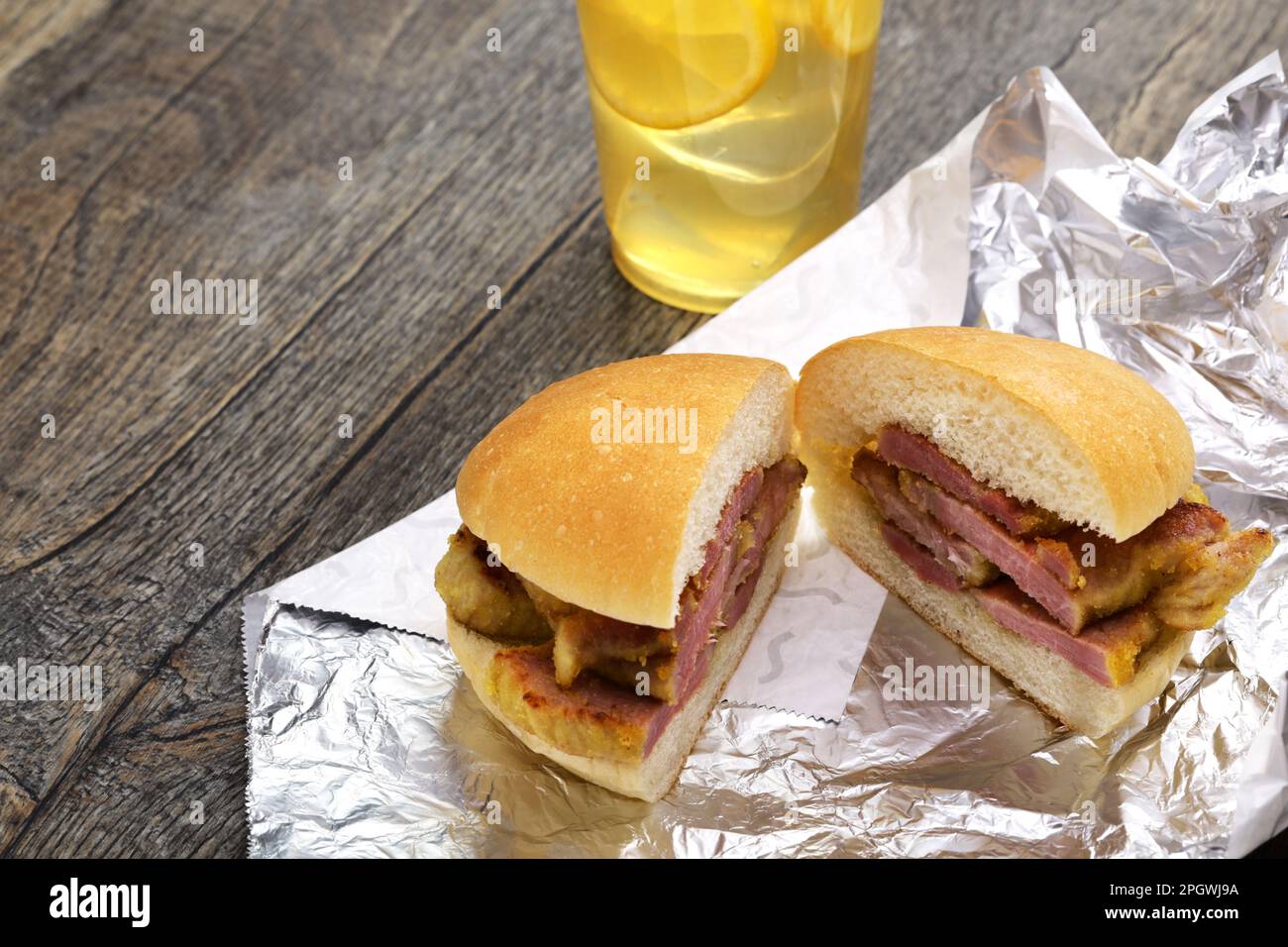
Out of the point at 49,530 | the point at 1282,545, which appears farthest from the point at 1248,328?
the point at 49,530

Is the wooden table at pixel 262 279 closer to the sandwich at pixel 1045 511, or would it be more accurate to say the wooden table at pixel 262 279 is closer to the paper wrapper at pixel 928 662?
the paper wrapper at pixel 928 662

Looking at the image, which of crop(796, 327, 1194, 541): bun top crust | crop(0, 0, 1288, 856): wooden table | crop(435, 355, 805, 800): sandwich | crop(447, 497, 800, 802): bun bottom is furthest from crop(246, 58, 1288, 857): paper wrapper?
crop(796, 327, 1194, 541): bun top crust

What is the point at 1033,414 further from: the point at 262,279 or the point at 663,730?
the point at 262,279

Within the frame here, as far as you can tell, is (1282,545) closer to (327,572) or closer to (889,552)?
(889,552)

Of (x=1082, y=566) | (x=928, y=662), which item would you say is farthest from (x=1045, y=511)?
(x=928, y=662)
